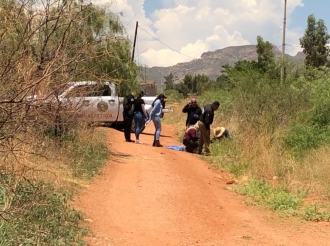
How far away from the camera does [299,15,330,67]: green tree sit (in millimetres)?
43500

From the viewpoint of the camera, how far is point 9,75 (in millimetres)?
4418

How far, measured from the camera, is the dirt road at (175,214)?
6.43 m

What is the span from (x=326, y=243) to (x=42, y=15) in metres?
4.36

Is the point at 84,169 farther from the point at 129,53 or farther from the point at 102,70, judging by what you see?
the point at 129,53

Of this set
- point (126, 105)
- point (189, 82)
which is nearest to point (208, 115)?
point (126, 105)

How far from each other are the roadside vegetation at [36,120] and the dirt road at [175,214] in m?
0.40

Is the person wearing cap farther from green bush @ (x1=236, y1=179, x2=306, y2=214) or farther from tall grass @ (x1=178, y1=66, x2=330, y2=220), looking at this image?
green bush @ (x1=236, y1=179, x2=306, y2=214)

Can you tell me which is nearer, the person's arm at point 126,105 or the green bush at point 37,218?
the green bush at point 37,218

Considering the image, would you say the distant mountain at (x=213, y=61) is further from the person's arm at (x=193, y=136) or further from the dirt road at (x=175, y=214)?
the dirt road at (x=175, y=214)

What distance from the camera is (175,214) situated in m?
7.52

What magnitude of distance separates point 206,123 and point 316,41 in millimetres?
32597

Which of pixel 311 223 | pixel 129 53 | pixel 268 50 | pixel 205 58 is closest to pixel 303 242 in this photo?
pixel 311 223

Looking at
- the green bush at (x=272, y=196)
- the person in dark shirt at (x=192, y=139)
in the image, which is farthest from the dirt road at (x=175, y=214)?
the person in dark shirt at (x=192, y=139)

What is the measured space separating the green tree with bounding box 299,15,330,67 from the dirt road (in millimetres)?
35377
